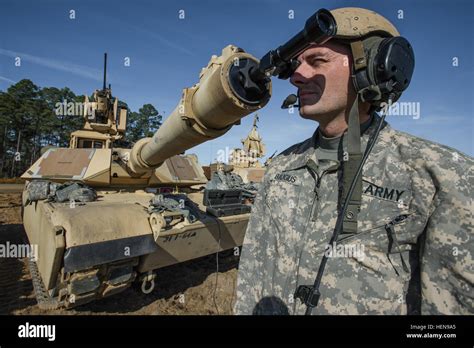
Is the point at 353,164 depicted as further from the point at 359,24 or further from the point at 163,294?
the point at 163,294

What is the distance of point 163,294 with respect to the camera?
17.3ft

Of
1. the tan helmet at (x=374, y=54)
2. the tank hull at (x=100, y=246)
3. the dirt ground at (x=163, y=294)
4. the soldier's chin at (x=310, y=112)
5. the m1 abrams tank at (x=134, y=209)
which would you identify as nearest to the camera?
the tan helmet at (x=374, y=54)

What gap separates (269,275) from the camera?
186 centimetres

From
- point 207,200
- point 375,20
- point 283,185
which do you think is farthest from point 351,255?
point 207,200

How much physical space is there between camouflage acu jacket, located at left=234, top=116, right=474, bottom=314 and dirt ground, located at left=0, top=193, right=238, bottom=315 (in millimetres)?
3441

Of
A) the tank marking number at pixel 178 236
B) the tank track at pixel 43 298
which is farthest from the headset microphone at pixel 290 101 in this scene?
the tank track at pixel 43 298

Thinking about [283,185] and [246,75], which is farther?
[246,75]

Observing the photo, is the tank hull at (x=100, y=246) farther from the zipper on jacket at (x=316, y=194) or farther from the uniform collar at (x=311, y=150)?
the zipper on jacket at (x=316, y=194)

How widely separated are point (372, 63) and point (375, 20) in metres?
0.34

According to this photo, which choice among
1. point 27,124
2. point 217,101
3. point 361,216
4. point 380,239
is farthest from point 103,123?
point 27,124

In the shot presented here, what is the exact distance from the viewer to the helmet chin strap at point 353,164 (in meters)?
1.49

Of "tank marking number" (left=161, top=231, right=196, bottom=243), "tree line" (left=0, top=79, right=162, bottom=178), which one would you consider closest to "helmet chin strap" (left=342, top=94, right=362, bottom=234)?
"tank marking number" (left=161, top=231, right=196, bottom=243)
